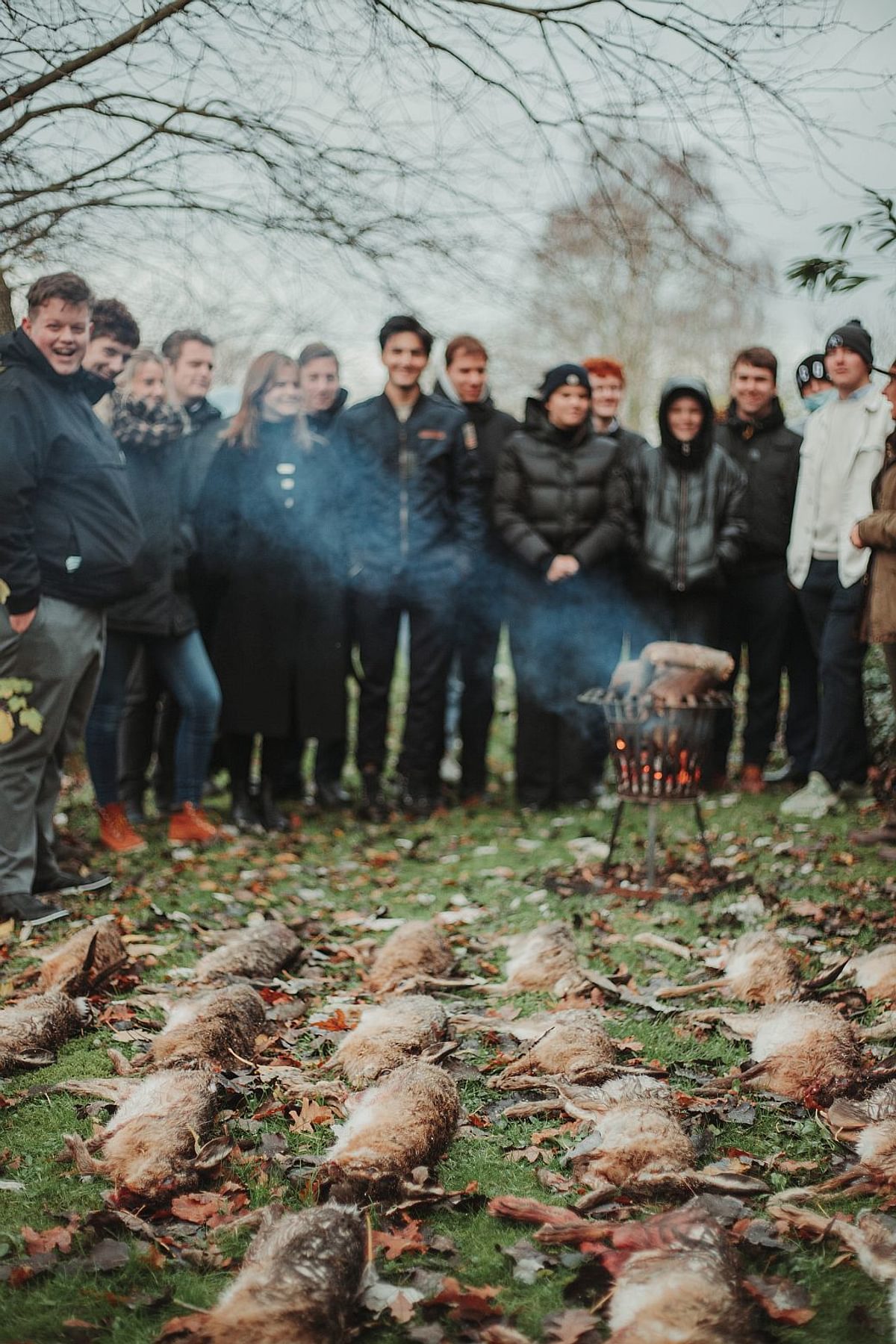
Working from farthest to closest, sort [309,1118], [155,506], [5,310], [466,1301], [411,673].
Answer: [411,673]
[155,506]
[5,310]
[309,1118]
[466,1301]

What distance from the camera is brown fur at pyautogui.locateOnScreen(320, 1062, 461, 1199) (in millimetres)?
2729

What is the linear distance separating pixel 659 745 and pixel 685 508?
239 centimetres

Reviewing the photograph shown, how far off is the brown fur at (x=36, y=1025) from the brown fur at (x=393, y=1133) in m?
1.11

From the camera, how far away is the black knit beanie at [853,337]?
21.9 ft

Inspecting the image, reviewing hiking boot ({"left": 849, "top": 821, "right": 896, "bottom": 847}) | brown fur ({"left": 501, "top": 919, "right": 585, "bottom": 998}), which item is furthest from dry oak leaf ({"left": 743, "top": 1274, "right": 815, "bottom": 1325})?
hiking boot ({"left": 849, "top": 821, "right": 896, "bottom": 847})

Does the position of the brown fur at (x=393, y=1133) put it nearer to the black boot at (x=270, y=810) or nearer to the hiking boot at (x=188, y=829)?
the hiking boot at (x=188, y=829)

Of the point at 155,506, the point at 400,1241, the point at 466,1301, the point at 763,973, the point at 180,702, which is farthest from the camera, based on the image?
the point at 180,702

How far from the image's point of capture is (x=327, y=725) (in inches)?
288

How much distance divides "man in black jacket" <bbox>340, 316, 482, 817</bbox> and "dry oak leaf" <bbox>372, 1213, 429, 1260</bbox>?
488cm

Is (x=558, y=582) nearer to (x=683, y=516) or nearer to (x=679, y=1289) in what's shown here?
(x=683, y=516)

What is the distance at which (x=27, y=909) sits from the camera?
4926 millimetres

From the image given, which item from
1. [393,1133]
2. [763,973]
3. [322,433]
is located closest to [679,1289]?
[393,1133]

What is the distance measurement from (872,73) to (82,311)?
3194mm

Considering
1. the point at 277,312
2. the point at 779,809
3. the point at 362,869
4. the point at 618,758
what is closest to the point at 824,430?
the point at 779,809
